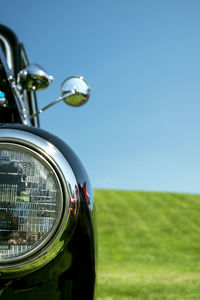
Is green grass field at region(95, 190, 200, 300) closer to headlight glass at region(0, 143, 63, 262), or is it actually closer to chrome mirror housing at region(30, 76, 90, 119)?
chrome mirror housing at region(30, 76, 90, 119)

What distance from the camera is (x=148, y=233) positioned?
17859 millimetres

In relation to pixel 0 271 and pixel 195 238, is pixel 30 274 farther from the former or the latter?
pixel 195 238

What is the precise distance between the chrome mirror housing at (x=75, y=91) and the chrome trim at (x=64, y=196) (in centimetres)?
144

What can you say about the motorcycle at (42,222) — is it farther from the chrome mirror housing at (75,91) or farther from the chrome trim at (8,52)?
the chrome trim at (8,52)

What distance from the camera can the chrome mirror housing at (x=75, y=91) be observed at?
94.6 inches

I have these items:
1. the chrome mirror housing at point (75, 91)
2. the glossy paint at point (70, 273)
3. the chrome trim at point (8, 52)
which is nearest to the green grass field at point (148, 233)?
the chrome mirror housing at point (75, 91)

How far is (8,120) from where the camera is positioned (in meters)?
1.87

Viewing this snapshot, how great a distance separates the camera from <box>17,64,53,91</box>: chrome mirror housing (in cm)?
214

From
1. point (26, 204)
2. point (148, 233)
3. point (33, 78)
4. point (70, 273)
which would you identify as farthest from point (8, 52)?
point (148, 233)

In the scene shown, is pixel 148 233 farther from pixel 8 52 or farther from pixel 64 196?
pixel 64 196

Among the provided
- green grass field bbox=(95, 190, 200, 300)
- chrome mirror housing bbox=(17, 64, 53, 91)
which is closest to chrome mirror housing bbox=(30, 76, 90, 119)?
chrome mirror housing bbox=(17, 64, 53, 91)

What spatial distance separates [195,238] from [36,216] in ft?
57.7

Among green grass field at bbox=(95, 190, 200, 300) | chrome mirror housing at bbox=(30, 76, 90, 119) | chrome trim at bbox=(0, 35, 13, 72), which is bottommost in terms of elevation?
green grass field at bbox=(95, 190, 200, 300)

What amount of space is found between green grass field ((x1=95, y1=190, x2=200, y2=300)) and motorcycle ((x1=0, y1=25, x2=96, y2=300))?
183 inches
